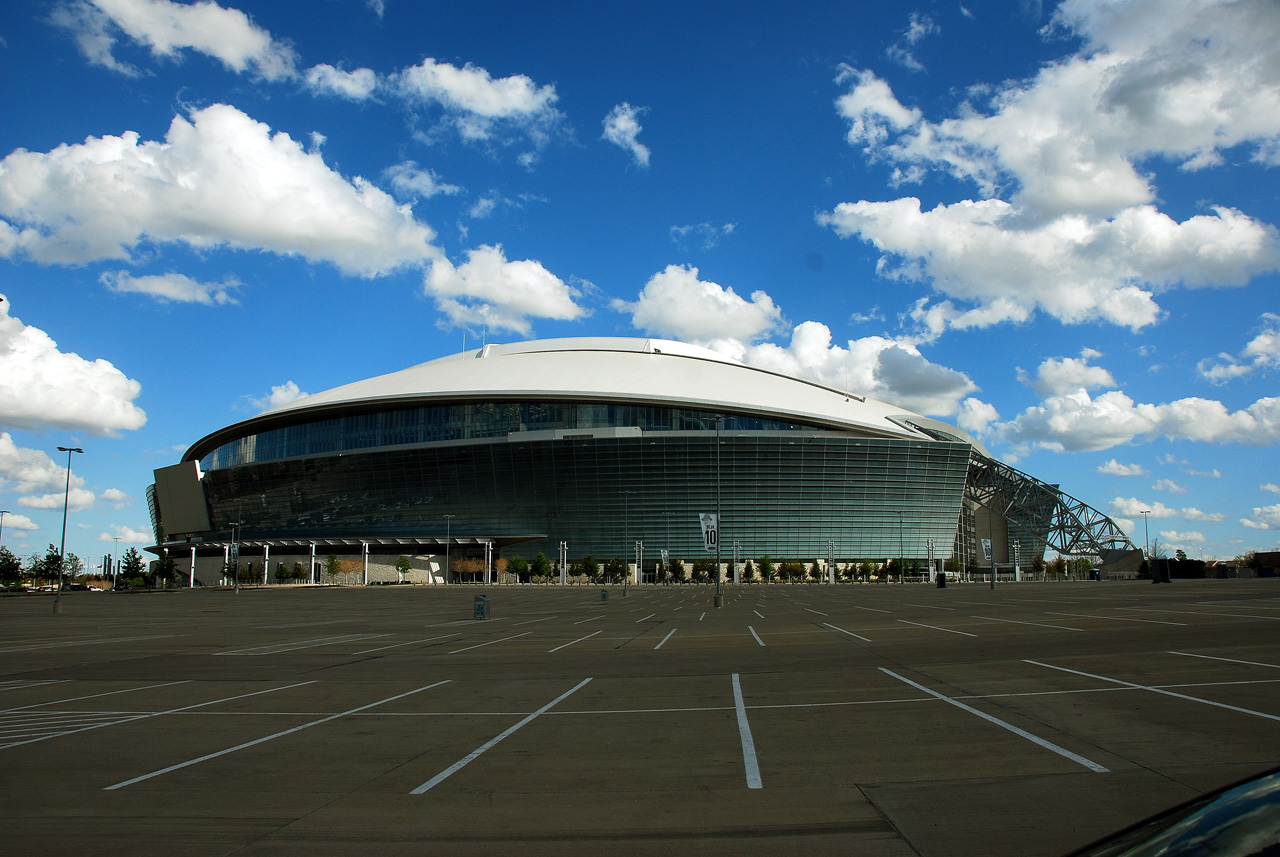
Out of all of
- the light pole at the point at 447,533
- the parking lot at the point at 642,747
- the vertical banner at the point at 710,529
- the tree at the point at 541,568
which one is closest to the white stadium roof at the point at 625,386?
the light pole at the point at 447,533

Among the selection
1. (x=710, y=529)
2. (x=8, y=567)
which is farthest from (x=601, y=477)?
(x=8, y=567)

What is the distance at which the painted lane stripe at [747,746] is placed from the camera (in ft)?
22.0

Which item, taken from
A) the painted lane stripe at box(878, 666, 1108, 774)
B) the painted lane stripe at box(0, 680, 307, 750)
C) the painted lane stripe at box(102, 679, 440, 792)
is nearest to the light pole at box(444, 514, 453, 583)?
the painted lane stripe at box(0, 680, 307, 750)

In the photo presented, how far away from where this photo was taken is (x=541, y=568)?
315ft

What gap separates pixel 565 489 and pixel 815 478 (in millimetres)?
30946

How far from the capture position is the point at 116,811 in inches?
246

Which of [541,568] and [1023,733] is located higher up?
[1023,733]

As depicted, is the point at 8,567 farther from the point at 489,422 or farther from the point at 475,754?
the point at 475,754

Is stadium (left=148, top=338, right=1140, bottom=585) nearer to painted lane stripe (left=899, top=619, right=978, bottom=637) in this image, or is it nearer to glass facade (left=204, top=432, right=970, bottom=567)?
glass facade (left=204, top=432, right=970, bottom=567)

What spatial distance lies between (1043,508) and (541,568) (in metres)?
73.6

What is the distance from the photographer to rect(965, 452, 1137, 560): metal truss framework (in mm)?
112938

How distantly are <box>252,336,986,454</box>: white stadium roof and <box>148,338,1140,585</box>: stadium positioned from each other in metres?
0.41

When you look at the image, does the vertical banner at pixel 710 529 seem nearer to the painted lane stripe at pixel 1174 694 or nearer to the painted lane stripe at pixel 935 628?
the painted lane stripe at pixel 935 628

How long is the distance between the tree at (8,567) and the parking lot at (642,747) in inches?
5337
